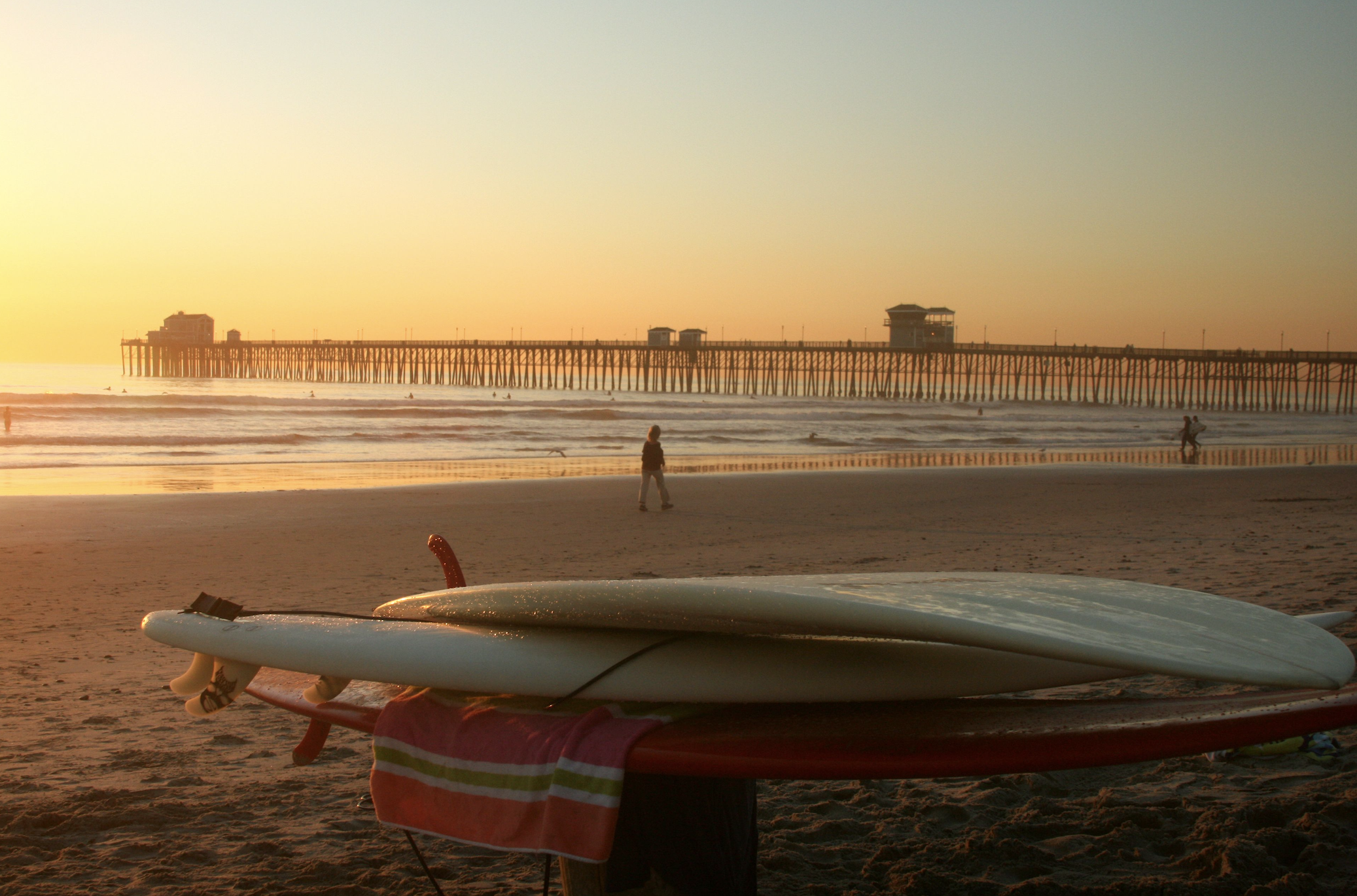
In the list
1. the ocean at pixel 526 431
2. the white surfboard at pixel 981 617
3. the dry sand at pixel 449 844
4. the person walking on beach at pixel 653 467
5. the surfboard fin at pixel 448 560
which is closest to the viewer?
the white surfboard at pixel 981 617

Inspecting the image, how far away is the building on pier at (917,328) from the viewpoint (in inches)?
2778

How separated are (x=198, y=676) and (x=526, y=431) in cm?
2946

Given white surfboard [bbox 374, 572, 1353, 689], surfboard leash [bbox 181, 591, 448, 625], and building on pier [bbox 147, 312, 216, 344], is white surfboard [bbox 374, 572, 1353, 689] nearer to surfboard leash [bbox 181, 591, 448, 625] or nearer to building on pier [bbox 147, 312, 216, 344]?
surfboard leash [bbox 181, 591, 448, 625]

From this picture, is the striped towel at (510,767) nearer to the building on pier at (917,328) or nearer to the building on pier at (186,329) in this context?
the building on pier at (917,328)

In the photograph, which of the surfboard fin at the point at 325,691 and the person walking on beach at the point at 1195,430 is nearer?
the surfboard fin at the point at 325,691

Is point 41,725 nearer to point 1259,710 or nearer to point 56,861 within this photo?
point 56,861

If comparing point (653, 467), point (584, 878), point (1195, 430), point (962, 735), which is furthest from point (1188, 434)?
point (584, 878)

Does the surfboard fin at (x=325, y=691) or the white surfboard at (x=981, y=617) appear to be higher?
the white surfboard at (x=981, y=617)

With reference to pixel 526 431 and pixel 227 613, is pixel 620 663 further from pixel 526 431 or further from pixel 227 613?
pixel 526 431

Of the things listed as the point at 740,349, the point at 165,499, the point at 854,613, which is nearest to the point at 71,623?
the point at 854,613

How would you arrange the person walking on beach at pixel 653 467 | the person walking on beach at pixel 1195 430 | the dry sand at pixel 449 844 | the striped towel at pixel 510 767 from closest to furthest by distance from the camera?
the striped towel at pixel 510 767 < the dry sand at pixel 449 844 < the person walking on beach at pixel 653 467 < the person walking on beach at pixel 1195 430

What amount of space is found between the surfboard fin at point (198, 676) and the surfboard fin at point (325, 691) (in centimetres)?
Result: 23

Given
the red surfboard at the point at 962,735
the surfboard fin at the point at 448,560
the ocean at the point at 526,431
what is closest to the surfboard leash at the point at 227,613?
the surfboard fin at the point at 448,560

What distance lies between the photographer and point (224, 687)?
2.40m
